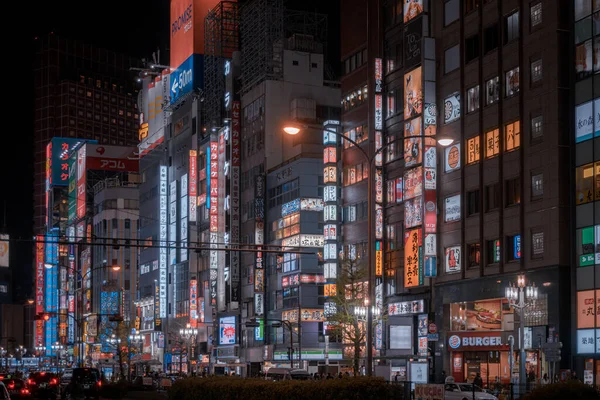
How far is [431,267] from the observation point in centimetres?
6894

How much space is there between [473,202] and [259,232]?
42.7 meters

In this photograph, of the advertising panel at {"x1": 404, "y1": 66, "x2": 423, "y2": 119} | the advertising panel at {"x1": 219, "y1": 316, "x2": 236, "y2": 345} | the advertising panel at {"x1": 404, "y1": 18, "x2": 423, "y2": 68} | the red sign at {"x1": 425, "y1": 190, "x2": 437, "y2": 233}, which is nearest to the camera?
the red sign at {"x1": 425, "y1": 190, "x2": 437, "y2": 233}

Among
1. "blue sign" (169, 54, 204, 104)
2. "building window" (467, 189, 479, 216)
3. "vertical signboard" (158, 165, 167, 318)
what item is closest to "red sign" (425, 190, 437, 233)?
"building window" (467, 189, 479, 216)

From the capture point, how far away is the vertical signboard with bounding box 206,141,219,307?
11338 cm

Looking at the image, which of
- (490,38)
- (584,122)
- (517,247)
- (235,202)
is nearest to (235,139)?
(235,202)

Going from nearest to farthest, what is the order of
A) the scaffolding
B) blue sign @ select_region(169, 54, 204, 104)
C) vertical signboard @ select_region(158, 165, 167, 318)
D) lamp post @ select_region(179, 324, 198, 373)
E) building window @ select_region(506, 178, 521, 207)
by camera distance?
building window @ select_region(506, 178, 521, 207) < the scaffolding < lamp post @ select_region(179, 324, 198, 373) < vertical signboard @ select_region(158, 165, 167, 318) < blue sign @ select_region(169, 54, 204, 104)

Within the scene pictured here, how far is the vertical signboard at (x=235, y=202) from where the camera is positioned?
359ft

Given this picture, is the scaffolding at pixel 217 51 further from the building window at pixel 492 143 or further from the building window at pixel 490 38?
the building window at pixel 492 143

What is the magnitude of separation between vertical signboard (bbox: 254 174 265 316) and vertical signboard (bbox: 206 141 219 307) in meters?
7.13

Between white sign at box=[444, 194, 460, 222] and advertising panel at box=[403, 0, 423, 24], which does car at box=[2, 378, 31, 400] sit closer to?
white sign at box=[444, 194, 460, 222]

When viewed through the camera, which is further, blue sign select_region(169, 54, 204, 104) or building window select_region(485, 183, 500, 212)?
blue sign select_region(169, 54, 204, 104)

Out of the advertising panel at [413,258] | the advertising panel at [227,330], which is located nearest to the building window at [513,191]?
the advertising panel at [413,258]

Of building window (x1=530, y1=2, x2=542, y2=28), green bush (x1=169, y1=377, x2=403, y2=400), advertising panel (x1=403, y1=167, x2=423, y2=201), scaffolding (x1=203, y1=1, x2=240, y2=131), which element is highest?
scaffolding (x1=203, y1=1, x2=240, y2=131)

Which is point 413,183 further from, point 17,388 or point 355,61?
point 17,388
